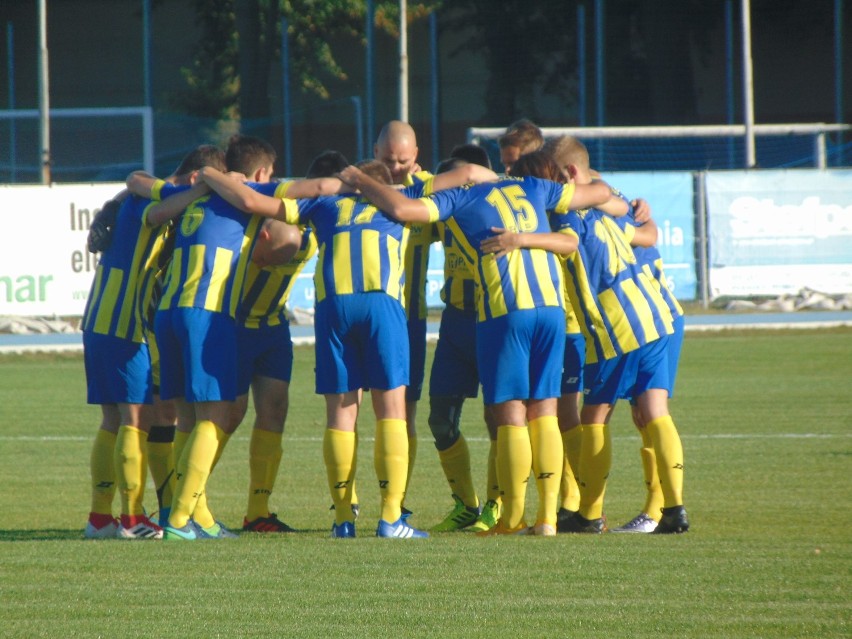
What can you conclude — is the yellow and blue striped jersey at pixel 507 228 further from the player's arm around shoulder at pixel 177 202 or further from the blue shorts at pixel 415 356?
the player's arm around shoulder at pixel 177 202

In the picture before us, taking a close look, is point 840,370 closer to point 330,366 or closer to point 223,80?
→ point 330,366

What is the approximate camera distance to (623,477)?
920cm

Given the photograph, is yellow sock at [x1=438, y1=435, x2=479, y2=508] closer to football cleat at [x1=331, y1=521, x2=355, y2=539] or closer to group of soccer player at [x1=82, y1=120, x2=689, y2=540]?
group of soccer player at [x1=82, y1=120, x2=689, y2=540]

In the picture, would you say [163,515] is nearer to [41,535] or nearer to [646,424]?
[41,535]

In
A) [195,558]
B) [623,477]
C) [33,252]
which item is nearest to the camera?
[195,558]

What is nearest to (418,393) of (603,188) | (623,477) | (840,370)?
(603,188)

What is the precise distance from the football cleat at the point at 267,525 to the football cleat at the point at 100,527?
0.71 meters

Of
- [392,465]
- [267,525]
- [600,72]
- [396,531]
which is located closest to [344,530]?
[396,531]

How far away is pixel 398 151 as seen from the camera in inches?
289

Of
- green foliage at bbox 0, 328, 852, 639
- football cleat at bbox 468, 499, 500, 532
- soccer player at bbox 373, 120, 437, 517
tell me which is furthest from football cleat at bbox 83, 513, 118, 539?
football cleat at bbox 468, 499, 500, 532

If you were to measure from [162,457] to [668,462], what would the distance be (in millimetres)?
2737

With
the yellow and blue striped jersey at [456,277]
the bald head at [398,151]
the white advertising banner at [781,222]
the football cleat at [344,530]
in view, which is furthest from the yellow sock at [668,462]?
the white advertising banner at [781,222]

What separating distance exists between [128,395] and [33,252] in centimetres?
1369

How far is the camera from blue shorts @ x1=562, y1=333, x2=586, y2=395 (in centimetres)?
742
